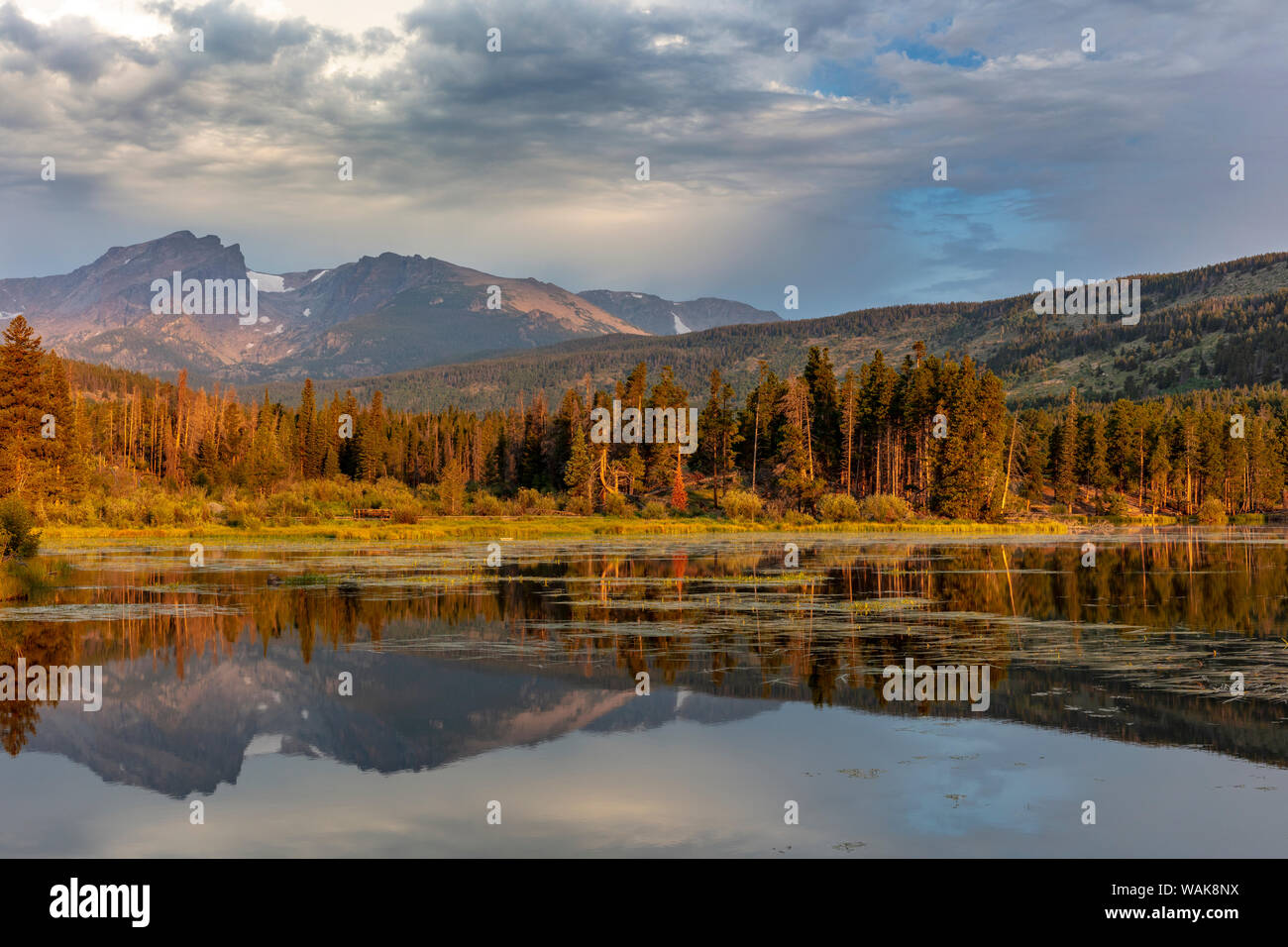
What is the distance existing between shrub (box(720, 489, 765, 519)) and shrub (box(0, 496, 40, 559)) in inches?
2480

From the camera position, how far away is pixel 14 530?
3872 cm

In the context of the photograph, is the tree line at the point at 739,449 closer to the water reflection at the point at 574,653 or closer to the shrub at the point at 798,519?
the shrub at the point at 798,519

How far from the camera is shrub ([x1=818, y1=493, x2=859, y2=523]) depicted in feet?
314

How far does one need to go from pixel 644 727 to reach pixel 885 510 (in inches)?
3273

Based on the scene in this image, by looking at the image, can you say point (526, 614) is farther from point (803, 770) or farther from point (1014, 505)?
point (1014, 505)

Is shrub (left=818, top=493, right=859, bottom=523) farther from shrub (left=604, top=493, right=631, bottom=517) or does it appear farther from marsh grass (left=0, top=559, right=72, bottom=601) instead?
marsh grass (left=0, top=559, right=72, bottom=601)

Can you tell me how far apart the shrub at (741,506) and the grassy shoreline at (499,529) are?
1.27 m

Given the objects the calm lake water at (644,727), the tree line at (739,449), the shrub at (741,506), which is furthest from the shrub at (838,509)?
the calm lake water at (644,727)

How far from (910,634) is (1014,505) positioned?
93.1m

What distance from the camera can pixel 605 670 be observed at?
2052 cm

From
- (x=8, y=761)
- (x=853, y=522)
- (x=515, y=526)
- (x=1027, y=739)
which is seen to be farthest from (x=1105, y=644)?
(x=853, y=522)

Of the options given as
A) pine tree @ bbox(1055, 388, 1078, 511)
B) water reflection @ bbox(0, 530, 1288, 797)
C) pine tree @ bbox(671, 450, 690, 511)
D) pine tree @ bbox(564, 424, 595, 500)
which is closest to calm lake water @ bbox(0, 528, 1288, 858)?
water reflection @ bbox(0, 530, 1288, 797)

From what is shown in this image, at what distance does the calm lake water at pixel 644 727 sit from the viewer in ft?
37.3

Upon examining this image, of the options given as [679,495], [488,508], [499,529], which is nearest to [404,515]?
[499,529]
